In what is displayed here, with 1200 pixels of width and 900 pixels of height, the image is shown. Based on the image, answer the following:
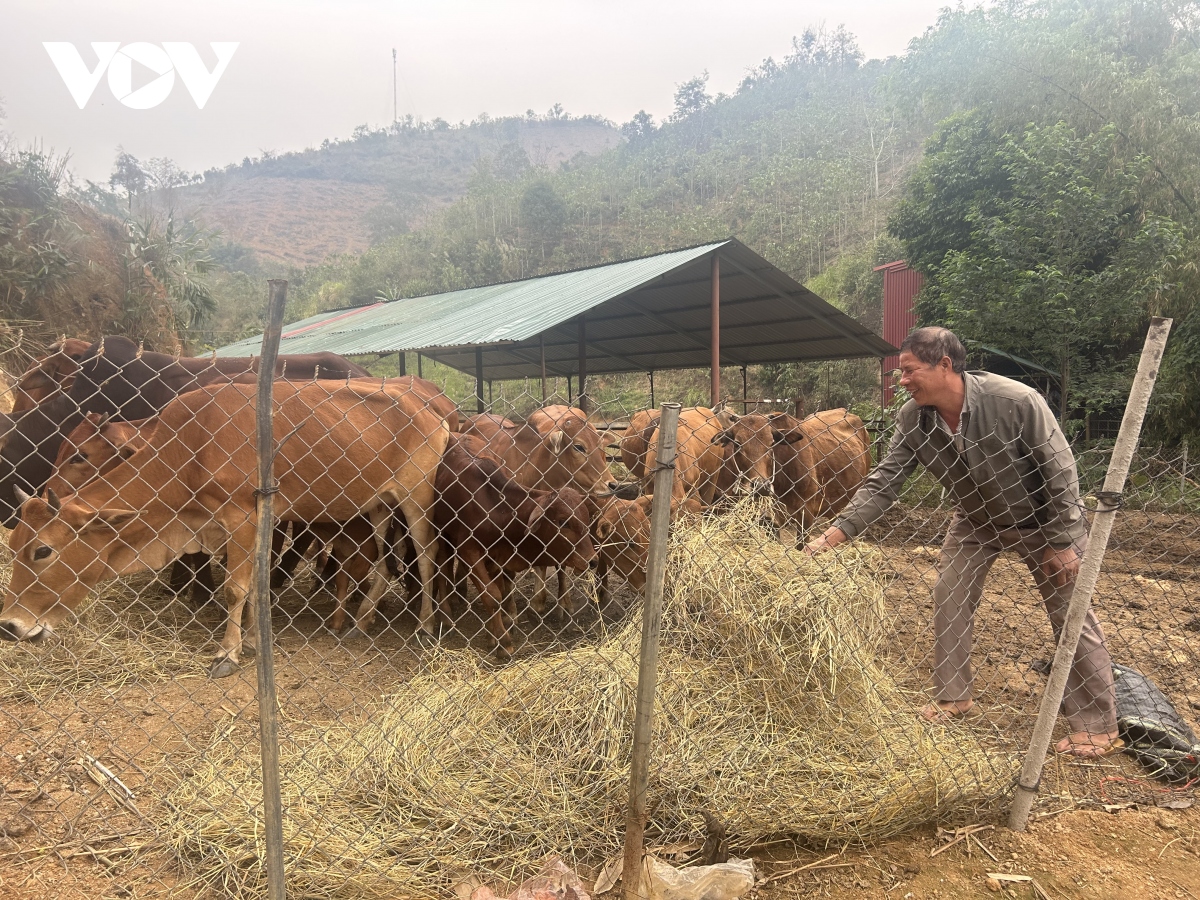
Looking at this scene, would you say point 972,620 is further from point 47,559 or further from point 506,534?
point 47,559

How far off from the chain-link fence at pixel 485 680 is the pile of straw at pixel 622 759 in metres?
0.01

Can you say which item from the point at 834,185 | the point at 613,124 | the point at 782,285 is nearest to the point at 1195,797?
the point at 782,285

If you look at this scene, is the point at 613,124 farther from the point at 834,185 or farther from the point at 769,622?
the point at 769,622

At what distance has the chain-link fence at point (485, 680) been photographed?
2.86 metres

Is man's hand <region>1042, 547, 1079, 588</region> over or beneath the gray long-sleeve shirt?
beneath

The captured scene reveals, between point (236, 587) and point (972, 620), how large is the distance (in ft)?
14.8

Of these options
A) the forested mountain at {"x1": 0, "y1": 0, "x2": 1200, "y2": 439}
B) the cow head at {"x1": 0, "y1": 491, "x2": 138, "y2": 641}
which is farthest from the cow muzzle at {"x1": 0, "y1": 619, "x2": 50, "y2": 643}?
the forested mountain at {"x1": 0, "y1": 0, "x2": 1200, "y2": 439}

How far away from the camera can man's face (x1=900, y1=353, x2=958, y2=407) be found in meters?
3.51

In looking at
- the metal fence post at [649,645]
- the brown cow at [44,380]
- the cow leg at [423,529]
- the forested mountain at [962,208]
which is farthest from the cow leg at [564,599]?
the forested mountain at [962,208]

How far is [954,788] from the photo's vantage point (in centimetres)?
307

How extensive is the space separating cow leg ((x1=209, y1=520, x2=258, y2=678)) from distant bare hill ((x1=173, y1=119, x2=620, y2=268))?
72.1 m

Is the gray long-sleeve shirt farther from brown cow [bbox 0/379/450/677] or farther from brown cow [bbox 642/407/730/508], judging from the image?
brown cow [bbox 642/407/730/508]

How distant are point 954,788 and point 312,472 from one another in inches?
169

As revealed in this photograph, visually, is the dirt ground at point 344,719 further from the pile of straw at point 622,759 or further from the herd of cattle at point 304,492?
the herd of cattle at point 304,492
